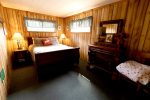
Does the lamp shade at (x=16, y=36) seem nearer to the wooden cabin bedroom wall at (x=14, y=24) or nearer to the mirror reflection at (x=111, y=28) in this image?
the wooden cabin bedroom wall at (x=14, y=24)

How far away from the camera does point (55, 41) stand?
13.8ft

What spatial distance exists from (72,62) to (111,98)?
1925mm

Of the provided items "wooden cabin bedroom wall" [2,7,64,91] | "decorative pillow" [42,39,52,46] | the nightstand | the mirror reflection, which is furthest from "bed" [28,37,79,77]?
the mirror reflection

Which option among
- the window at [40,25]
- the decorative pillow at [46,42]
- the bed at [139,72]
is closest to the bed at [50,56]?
the decorative pillow at [46,42]

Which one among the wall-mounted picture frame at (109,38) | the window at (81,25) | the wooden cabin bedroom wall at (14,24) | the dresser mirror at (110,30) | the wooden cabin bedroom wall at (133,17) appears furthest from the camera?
the window at (81,25)

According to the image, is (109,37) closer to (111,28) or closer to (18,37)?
(111,28)

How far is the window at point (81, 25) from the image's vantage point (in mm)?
3431

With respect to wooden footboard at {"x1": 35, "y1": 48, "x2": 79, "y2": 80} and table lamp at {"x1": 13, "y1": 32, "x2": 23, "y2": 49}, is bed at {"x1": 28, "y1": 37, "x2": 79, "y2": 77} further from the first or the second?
table lamp at {"x1": 13, "y1": 32, "x2": 23, "y2": 49}

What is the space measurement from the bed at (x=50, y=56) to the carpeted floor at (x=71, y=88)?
48 cm

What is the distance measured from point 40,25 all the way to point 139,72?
4.34 metres

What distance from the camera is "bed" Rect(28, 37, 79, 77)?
8.03ft

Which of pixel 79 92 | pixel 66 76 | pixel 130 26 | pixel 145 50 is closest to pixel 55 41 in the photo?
pixel 66 76

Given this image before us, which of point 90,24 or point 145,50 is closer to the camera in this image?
point 145,50

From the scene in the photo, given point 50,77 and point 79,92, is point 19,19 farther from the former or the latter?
point 79,92
